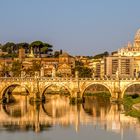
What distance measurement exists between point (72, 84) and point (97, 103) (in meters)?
3.00

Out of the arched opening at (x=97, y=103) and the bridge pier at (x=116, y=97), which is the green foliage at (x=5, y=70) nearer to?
the arched opening at (x=97, y=103)

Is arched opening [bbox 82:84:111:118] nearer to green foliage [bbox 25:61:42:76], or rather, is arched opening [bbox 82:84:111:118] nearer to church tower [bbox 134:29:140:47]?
green foliage [bbox 25:61:42:76]

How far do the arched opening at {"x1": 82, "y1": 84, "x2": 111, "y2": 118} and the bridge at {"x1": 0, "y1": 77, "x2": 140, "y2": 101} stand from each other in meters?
1.37

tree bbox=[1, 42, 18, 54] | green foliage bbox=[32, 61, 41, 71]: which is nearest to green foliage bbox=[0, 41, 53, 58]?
tree bbox=[1, 42, 18, 54]

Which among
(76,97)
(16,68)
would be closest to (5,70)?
(16,68)

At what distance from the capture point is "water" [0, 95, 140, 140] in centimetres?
4059

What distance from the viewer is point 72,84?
210ft

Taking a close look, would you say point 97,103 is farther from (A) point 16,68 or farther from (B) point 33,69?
(A) point 16,68

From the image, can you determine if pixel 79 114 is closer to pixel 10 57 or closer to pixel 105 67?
pixel 105 67

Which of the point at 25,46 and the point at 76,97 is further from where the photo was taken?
the point at 25,46

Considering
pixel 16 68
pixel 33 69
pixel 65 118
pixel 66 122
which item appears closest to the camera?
pixel 66 122

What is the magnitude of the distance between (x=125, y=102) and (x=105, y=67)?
45096mm

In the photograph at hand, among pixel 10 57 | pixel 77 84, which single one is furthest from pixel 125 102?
pixel 10 57

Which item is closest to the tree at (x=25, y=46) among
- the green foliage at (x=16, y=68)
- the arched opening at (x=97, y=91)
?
the green foliage at (x=16, y=68)
